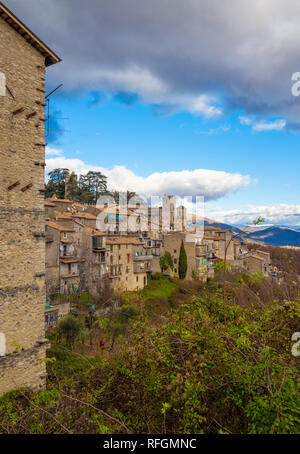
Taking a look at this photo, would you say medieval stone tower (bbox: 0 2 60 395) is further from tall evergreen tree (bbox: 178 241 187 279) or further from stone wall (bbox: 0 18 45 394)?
tall evergreen tree (bbox: 178 241 187 279)

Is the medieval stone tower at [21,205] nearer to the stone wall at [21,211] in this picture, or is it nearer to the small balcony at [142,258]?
the stone wall at [21,211]

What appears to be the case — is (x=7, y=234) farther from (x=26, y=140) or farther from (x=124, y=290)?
(x=124, y=290)

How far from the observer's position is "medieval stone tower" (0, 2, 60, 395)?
25.4 ft

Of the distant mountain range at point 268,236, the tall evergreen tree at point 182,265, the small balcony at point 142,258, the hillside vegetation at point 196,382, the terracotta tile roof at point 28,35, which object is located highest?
the terracotta tile roof at point 28,35

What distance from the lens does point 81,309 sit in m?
23.7

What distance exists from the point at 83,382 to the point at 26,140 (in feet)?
23.6

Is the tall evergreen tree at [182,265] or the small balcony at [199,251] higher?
the small balcony at [199,251]

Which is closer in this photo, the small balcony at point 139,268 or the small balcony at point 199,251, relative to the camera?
the small balcony at point 139,268

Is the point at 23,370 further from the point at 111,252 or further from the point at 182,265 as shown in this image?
the point at 182,265

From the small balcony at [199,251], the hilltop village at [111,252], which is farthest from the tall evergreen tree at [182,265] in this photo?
the small balcony at [199,251]

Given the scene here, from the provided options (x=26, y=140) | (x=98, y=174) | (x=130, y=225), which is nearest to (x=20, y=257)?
(x=26, y=140)

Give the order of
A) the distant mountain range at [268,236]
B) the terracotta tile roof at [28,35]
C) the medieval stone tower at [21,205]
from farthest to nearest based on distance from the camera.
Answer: the medieval stone tower at [21,205] < the terracotta tile roof at [28,35] < the distant mountain range at [268,236]

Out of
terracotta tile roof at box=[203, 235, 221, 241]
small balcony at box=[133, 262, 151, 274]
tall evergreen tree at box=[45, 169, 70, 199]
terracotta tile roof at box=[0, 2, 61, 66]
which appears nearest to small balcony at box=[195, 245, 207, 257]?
terracotta tile roof at box=[203, 235, 221, 241]

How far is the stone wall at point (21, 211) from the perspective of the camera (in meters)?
7.75
